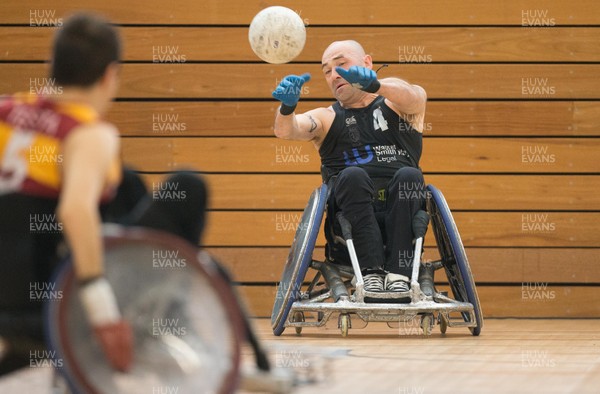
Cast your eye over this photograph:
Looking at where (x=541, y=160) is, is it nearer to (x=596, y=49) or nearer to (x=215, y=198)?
(x=596, y=49)

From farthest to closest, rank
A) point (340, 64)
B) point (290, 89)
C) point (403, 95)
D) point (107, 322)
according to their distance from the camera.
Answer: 1. point (340, 64)
2. point (403, 95)
3. point (290, 89)
4. point (107, 322)

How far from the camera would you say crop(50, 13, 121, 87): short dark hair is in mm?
2141

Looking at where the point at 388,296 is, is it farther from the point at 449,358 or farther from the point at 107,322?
the point at 107,322

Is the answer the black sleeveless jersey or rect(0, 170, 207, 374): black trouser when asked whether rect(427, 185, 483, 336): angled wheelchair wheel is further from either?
rect(0, 170, 207, 374): black trouser

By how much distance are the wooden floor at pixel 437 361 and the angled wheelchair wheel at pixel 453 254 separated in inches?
7.1

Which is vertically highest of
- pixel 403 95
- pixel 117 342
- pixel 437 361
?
pixel 403 95

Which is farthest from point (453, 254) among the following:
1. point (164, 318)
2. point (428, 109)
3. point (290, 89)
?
point (164, 318)

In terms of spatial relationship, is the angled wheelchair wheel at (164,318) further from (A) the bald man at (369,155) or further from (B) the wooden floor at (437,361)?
(A) the bald man at (369,155)

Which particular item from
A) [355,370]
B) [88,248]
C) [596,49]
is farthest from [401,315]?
[88,248]

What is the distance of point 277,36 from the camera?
17.0 ft

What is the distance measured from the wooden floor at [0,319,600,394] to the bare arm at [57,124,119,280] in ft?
2.31

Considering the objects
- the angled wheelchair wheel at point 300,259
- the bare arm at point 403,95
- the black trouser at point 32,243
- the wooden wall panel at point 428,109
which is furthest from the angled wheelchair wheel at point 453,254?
the black trouser at point 32,243

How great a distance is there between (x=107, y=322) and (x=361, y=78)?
3.20 meters

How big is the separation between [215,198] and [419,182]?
1.91 meters
